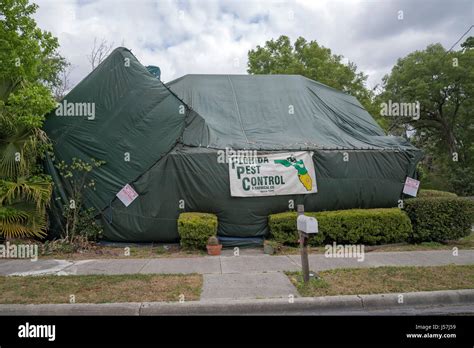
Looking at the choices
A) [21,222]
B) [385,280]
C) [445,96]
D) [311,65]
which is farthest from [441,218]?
[445,96]

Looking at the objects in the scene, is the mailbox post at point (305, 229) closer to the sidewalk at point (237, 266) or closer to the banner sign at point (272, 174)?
the sidewalk at point (237, 266)

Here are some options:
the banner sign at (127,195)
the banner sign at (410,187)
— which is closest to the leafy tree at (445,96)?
the banner sign at (410,187)

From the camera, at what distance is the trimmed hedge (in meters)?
8.45

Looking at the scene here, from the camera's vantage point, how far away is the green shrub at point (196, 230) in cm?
793

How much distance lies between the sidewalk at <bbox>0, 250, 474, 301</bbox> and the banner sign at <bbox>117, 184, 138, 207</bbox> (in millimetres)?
1751

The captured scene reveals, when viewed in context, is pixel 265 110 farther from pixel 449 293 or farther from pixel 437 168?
pixel 437 168

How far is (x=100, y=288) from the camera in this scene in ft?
17.7

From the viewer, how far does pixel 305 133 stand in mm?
10094

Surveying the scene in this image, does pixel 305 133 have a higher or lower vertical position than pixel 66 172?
higher

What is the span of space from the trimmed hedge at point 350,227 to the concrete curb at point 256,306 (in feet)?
11.2

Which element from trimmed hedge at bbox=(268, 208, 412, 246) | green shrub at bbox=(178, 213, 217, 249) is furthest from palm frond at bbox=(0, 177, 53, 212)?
trimmed hedge at bbox=(268, 208, 412, 246)

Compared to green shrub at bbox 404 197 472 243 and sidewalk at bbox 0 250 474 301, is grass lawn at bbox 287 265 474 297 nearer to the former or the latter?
sidewalk at bbox 0 250 474 301
